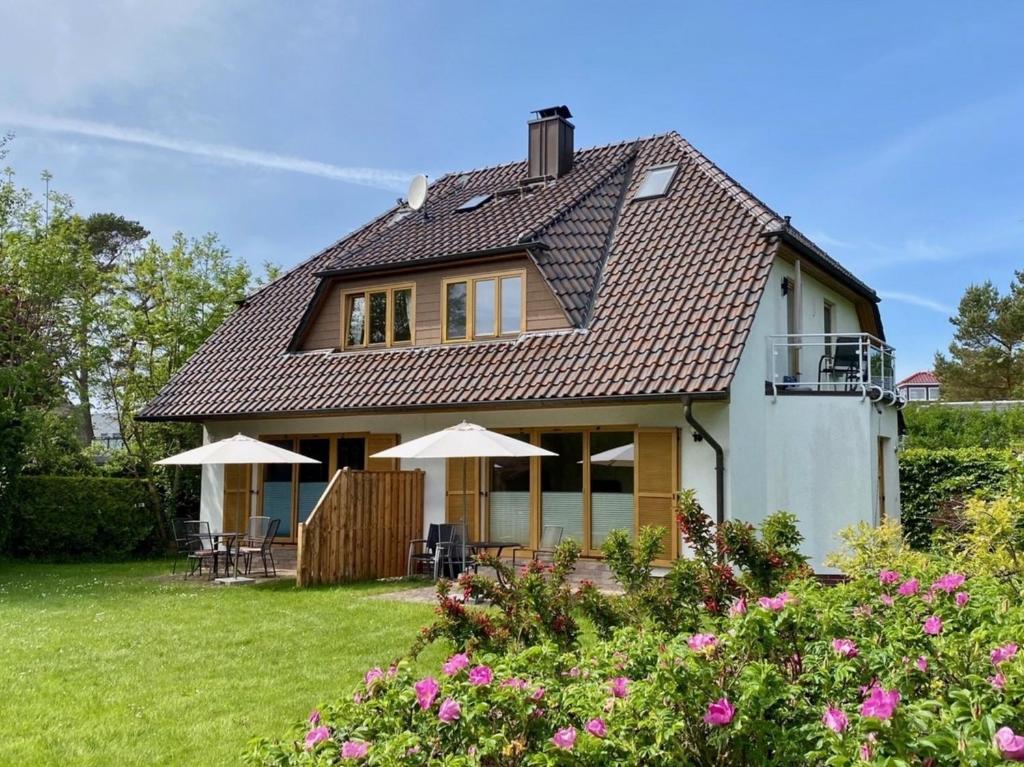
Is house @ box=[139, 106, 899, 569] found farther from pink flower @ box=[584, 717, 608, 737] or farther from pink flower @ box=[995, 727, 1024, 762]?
pink flower @ box=[995, 727, 1024, 762]

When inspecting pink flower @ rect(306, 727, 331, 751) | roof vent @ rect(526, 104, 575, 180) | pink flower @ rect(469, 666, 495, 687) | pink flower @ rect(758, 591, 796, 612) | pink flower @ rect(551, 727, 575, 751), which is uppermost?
roof vent @ rect(526, 104, 575, 180)

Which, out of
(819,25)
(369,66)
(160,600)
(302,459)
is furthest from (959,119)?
(160,600)

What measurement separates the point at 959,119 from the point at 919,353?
39.2m

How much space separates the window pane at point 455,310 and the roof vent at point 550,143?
429 cm

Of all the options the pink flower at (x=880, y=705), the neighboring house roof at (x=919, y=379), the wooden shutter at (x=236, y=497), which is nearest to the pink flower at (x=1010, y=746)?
the pink flower at (x=880, y=705)

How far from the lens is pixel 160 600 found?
41.2 ft

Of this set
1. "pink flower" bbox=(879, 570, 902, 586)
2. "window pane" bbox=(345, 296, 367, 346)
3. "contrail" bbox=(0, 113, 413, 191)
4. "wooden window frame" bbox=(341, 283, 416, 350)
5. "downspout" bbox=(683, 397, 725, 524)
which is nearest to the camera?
"pink flower" bbox=(879, 570, 902, 586)

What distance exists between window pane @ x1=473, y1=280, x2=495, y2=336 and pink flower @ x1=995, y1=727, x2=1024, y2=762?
1391cm

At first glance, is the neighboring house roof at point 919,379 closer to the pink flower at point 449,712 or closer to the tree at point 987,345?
the tree at point 987,345

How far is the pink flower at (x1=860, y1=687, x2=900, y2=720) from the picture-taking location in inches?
100

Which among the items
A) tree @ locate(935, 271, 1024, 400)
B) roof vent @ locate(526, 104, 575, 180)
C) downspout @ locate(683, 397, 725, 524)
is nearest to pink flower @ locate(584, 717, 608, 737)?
downspout @ locate(683, 397, 725, 524)

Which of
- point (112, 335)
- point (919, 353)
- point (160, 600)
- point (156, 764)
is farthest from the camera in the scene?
point (919, 353)

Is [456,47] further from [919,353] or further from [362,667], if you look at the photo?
[919,353]

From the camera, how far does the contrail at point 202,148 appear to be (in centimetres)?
2380
